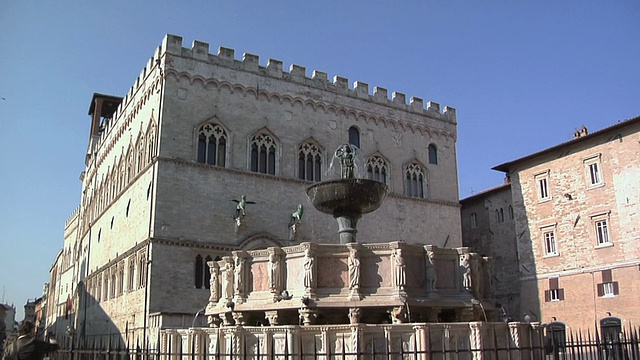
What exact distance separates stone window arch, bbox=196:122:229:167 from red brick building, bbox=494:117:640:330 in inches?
603

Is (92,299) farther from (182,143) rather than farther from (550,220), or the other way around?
(550,220)

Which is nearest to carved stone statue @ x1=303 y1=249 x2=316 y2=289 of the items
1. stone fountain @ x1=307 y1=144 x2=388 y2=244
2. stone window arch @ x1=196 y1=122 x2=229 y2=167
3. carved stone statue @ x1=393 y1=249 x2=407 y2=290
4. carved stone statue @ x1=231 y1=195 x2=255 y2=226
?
carved stone statue @ x1=393 y1=249 x2=407 y2=290

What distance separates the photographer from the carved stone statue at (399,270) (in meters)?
10.9

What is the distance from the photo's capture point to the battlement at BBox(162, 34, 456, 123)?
973 inches

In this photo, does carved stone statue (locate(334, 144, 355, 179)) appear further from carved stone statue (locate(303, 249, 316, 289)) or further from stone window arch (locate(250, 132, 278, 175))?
stone window arch (locate(250, 132, 278, 175))

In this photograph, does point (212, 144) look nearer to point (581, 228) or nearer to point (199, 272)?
point (199, 272)

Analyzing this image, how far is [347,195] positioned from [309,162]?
1418cm

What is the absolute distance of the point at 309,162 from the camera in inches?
1059

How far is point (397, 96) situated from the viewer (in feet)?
101

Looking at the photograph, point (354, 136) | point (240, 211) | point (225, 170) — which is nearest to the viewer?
point (240, 211)

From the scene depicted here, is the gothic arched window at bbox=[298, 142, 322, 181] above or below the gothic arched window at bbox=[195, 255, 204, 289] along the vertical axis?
above

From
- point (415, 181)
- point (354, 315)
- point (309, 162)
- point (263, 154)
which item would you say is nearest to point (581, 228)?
point (415, 181)

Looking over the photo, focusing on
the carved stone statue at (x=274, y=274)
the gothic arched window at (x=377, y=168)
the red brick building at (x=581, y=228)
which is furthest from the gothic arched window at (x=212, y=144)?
the red brick building at (x=581, y=228)

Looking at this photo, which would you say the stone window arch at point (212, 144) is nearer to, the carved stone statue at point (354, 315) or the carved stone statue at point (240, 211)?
the carved stone statue at point (240, 211)
